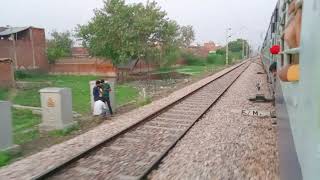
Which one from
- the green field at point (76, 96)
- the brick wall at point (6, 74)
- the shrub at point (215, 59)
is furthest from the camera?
the shrub at point (215, 59)

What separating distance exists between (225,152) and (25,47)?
44845 mm

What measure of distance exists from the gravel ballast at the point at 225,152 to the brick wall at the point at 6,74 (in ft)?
72.4

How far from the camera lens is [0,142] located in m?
7.38

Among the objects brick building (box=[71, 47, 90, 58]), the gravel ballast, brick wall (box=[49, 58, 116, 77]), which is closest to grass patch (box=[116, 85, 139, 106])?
the gravel ballast

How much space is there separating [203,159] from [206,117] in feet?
14.5

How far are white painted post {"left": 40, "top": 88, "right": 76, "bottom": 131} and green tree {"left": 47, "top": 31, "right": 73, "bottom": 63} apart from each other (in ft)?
137

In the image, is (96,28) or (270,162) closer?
(270,162)

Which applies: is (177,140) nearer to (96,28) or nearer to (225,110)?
(225,110)

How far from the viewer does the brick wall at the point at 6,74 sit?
Answer: 28.2m

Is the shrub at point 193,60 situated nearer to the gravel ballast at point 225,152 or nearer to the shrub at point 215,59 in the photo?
the shrub at point 215,59

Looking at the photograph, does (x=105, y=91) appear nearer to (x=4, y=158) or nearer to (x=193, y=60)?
(x=4, y=158)

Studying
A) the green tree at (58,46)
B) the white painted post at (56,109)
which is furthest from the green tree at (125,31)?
the white painted post at (56,109)

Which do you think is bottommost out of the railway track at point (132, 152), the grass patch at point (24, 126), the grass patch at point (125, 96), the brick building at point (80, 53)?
the grass patch at point (125, 96)

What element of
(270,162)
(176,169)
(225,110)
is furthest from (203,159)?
(225,110)
